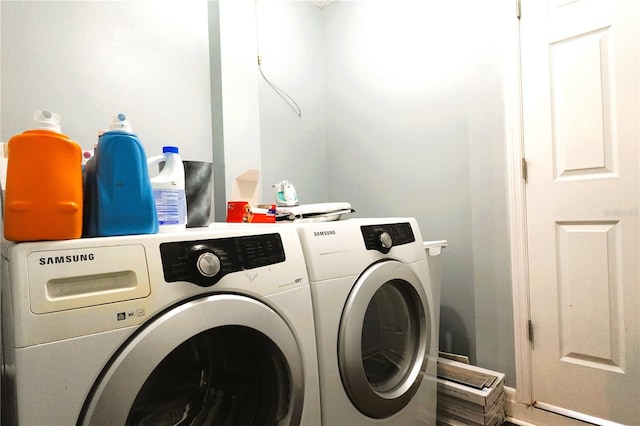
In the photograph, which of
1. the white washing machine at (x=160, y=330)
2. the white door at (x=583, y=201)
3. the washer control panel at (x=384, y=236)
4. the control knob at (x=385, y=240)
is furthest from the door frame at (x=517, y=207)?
the white washing machine at (x=160, y=330)

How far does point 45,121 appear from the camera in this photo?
56 centimetres

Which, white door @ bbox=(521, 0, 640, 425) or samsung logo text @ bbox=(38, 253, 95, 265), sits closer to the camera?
samsung logo text @ bbox=(38, 253, 95, 265)

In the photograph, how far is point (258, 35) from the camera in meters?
1.82

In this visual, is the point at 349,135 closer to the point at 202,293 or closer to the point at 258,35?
the point at 258,35

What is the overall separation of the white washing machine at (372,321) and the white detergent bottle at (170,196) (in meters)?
0.31

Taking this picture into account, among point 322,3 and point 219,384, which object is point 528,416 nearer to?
point 219,384

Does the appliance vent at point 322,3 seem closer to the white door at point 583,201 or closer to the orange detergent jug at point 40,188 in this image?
the white door at point 583,201

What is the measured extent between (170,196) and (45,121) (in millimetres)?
285

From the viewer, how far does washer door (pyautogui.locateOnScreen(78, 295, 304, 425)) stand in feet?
1.89

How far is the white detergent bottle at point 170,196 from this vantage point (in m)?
0.78

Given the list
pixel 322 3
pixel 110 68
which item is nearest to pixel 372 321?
pixel 110 68

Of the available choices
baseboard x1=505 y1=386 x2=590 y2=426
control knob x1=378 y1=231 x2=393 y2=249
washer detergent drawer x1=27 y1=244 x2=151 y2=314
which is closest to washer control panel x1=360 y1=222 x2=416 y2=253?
control knob x1=378 y1=231 x2=393 y2=249

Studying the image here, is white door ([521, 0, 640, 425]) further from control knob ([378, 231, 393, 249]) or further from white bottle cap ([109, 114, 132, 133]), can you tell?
white bottle cap ([109, 114, 132, 133])

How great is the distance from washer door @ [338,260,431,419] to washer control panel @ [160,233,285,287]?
0.99 feet
